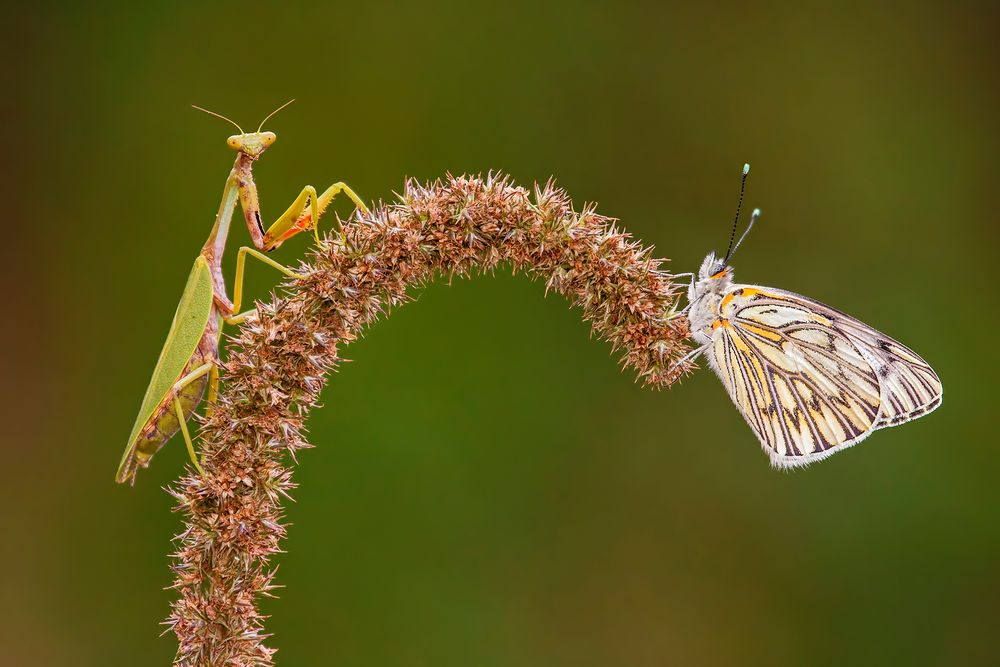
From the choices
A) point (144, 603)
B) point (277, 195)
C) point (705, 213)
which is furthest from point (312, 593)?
point (705, 213)

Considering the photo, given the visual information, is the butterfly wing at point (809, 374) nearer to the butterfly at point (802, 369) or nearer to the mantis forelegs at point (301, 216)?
the butterfly at point (802, 369)

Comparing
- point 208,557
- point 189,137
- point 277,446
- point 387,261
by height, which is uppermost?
point 189,137

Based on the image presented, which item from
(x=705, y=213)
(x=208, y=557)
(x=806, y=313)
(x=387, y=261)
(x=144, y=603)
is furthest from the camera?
(x=705, y=213)

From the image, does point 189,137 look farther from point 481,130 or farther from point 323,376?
point 323,376

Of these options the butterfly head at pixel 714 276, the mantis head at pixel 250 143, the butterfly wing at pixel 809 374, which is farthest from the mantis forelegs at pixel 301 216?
the butterfly wing at pixel 809 374

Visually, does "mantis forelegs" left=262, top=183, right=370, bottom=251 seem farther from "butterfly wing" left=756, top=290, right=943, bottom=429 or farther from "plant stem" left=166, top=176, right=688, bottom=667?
"butterfly wing" left=756, top=290, right=943, bottom=429

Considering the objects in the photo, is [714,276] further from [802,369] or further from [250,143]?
[250,143]

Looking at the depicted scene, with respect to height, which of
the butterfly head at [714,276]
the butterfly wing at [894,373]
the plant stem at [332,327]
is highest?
the butterfly head at [714,276]

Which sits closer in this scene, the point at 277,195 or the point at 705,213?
the point at 277,195
